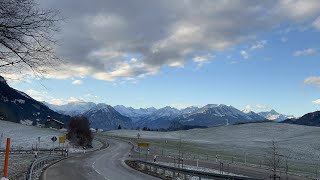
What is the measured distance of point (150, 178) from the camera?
92.8 ft

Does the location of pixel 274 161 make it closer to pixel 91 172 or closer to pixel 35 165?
pixel 91 172

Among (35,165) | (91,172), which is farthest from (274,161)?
(35,165)

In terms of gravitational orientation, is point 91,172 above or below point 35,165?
below

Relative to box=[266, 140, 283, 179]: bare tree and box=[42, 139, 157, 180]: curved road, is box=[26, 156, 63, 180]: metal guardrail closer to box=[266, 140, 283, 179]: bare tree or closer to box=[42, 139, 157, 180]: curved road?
box=[42, 139, 157, 180]: curved road

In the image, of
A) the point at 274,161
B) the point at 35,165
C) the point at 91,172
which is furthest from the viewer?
the point at 35,165

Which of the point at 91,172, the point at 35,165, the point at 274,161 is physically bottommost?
the point at 91,172

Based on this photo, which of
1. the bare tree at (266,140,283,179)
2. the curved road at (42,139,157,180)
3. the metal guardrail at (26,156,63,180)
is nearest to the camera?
the metal guardrail at (26,156,63,180)

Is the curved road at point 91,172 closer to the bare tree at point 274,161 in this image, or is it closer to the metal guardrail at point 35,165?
the metal guardrail at point 35,165

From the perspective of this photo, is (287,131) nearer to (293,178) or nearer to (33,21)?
(293,178)

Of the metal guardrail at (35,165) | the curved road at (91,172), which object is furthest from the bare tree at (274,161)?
the metal guardrail at (35,165)

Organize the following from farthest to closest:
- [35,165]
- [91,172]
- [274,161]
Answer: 1. [35,165]
2. [91,172]
3. [274,161]

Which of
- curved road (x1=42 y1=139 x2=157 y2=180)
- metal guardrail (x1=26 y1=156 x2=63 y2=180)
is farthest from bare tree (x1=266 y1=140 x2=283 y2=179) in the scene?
Answer: metal guardrail (x1=26 y1=156 x2=63 y2=180)

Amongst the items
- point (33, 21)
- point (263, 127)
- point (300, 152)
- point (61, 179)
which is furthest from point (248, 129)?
point (33, 21)

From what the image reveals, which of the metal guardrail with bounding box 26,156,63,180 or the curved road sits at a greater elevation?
the metal guardrail with bounding box 26,156,63,180
